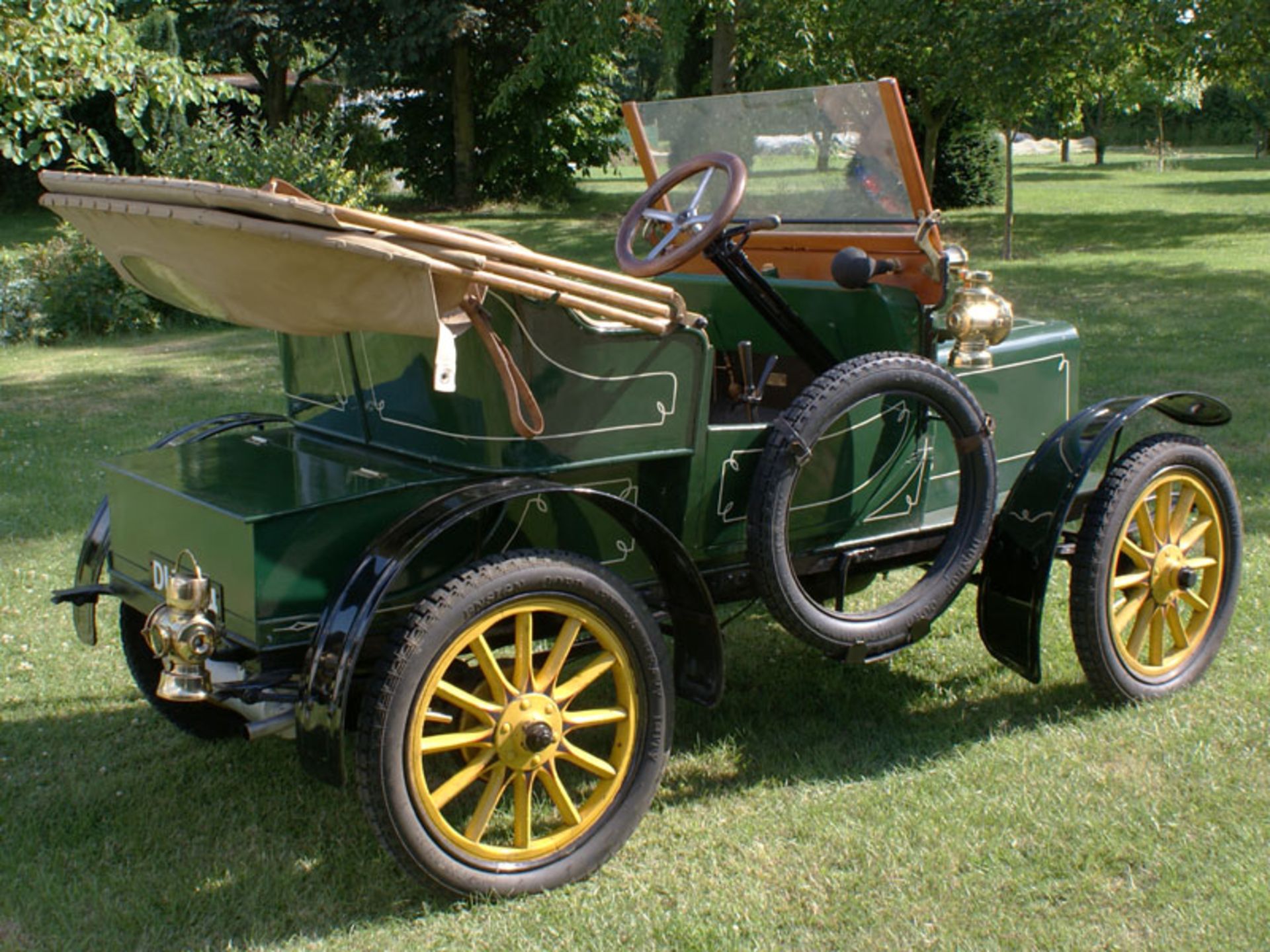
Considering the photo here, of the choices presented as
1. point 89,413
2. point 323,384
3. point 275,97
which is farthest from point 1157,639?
point 275,97

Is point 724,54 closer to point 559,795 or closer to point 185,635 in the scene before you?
point 559,795

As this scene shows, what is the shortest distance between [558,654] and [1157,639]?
1.96 metres

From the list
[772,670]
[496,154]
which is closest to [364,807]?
[772,670]

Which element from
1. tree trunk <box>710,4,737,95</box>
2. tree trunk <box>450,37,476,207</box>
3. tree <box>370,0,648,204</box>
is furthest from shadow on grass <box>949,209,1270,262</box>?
tree trunk <box>450,37,476,207</box>

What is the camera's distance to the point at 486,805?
284cm

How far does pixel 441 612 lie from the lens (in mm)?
2641

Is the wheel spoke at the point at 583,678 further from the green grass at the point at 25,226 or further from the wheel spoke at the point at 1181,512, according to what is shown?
the green grass at the point at 25,226

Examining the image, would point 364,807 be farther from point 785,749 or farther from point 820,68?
point 820,68

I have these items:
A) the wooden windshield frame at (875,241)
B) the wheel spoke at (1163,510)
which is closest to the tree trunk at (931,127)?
the wooden windshield frame at (875,241)

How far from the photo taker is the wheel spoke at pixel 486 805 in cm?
284

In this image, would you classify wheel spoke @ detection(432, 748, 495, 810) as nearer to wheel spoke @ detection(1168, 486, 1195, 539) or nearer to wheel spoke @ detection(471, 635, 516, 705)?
wheel spoke @ detection(471, 635, 516, 705)

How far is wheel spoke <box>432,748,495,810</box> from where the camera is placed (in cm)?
276

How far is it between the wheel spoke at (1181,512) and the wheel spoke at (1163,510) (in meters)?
0.03

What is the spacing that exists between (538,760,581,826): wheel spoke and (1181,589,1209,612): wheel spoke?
6.56ft
